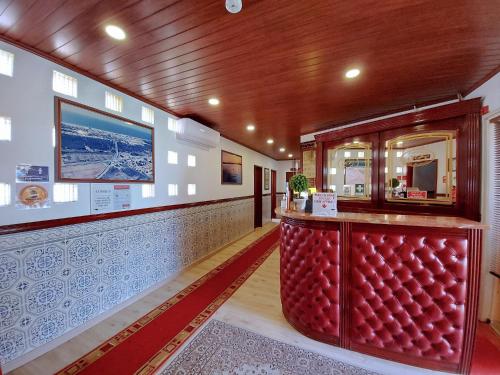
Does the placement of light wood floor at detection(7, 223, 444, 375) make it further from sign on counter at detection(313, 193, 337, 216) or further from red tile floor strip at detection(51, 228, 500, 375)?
sign on counter at detection(313, 193, 337, 216)

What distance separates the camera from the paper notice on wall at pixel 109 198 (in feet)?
7.03

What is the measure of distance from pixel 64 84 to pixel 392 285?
3.41m

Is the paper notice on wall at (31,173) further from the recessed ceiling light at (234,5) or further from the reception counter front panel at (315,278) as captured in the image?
the reception counter front panel at (315,278)

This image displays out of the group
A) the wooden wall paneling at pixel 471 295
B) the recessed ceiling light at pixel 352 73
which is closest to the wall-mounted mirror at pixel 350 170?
the recessed ceiling light at pixel 352 73

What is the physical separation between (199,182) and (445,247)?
3.38 metres

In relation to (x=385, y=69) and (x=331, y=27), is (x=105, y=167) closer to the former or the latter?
(x=331, y=27)

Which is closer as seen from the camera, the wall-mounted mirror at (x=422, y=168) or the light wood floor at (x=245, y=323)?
the light wood floor at (x=245, y=323)

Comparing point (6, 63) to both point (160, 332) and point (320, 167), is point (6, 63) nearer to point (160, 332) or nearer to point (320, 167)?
point (160, 332)

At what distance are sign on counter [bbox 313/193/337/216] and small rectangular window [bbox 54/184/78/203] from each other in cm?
232

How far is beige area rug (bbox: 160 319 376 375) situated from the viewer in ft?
5.12

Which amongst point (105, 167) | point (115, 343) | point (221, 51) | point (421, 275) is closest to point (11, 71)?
point (105, 167)

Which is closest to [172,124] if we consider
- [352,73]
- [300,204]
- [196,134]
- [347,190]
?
[196,134]

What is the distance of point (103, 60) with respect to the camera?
184 cm

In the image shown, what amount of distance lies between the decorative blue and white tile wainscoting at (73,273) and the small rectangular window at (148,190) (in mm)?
271
